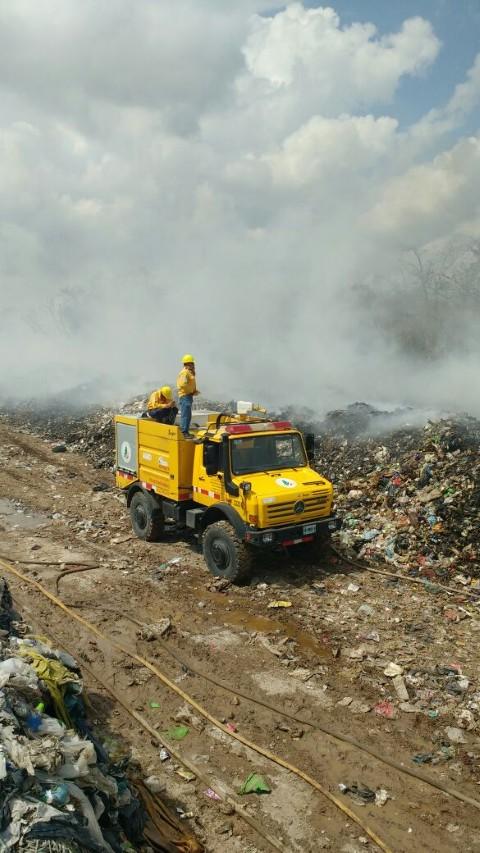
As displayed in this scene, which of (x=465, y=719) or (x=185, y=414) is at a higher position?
(x=185, y=414)

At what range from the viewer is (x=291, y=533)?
26.3 ft

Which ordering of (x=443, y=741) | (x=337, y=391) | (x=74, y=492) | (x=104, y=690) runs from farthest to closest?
(x=337, y=391), (x=74, y=492), (x=104, y=690), (x=443, y=741)

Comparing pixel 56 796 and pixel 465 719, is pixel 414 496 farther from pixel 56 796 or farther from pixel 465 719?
pixel 56 796

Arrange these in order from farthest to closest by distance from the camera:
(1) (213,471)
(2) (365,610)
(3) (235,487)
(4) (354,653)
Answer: (1) (213,471) → (3) (235,487) → (2) (365,610) → (4) (354,653)

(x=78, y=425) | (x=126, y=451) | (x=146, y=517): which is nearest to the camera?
(x=146, y=517)

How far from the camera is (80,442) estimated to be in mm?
19375

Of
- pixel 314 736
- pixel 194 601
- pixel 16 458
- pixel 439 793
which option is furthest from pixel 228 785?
pixel 16 458

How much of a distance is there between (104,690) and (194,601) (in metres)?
2.21

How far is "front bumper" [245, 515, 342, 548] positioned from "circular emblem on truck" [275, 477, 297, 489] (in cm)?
54

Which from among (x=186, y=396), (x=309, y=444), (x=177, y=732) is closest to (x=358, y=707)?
(x=177, y=732)

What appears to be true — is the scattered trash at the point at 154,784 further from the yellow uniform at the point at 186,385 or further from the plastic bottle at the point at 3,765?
the yellow uniform at the point at 186,385

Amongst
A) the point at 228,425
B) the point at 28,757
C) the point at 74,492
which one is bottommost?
the point at 74,492

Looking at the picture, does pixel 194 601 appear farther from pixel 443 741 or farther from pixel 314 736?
pixel 443 741

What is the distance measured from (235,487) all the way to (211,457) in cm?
57
